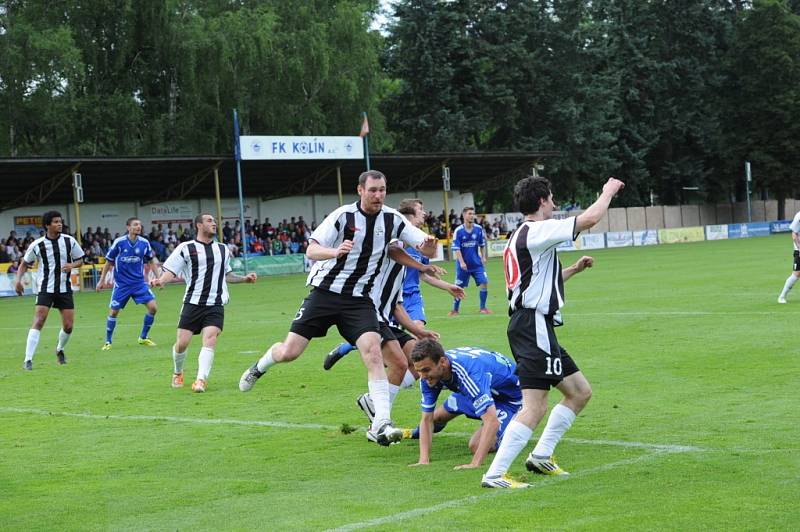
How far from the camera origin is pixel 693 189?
3078 inches

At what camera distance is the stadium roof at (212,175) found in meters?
43.4

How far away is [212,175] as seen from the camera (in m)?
49.2

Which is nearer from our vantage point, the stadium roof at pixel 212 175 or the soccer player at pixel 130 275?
the soccer player at pixel 130 275

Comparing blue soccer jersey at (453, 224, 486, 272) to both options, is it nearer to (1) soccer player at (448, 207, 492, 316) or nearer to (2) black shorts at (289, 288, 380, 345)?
(1) soccer player at (448, 207, 492, 316)

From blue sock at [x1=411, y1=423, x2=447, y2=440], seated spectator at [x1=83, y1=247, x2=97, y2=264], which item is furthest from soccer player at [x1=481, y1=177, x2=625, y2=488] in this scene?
seated spectator at [x1=83, y1=247, x2=97, y2=264]

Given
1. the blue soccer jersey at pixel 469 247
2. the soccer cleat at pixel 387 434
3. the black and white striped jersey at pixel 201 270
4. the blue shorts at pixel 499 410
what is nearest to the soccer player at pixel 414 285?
the blue shorts at pixel 499 410

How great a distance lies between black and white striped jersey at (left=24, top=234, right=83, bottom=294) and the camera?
16344 mm

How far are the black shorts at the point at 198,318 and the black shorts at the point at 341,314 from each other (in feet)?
13.3

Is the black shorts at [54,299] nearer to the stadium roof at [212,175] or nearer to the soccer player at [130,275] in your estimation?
the soccer player at [130,275]

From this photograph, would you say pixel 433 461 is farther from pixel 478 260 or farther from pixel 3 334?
pixel 3 334

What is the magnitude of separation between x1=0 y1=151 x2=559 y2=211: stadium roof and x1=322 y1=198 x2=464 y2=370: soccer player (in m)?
29.4

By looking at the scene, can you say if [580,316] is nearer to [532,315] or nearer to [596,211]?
[532,315]

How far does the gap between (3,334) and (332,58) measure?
36.1 m

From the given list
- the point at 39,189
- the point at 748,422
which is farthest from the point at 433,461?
the point at 39,189
